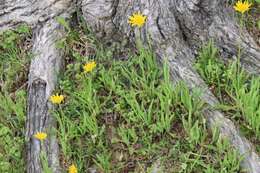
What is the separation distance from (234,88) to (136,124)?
71 centimetres

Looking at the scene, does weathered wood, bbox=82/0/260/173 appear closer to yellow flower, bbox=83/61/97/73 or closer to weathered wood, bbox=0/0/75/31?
yellow flower, bbox=83/61/97/73

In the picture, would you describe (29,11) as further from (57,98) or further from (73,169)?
(73,169)

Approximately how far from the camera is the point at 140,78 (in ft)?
11.2

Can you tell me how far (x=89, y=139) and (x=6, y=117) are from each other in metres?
0.78

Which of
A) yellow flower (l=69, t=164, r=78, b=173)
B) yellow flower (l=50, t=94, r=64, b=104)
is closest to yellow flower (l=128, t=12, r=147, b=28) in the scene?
yellow flower (l=50, t=94, r=64, b=104)

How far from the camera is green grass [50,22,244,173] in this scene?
310 cm

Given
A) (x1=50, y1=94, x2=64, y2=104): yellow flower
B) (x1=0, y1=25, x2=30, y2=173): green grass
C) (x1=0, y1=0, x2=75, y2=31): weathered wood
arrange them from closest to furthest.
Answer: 1. (x1=50, y1=94, x2=64, y2=104): yellow flower
2. (x1=0, y1=25, x2=30, y2=173): green grass
3. (x1=0, y1=0, x2=75, y2=31): weathered wood

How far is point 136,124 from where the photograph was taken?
3.31 metres

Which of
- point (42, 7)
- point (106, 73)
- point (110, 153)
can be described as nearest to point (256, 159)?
point (110, 153)

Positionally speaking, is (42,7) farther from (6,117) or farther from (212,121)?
(212,121)

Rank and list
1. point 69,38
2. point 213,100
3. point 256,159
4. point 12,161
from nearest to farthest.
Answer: point 256,159 < point 213,100 < point 12,161 < point 69,38

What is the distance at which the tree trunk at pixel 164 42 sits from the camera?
3.33 m

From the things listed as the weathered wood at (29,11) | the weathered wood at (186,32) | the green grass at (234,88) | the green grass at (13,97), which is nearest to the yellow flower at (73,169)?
the green grass at (13,97)

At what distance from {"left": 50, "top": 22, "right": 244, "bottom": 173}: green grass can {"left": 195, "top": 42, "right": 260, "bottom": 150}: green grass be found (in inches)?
9.2
